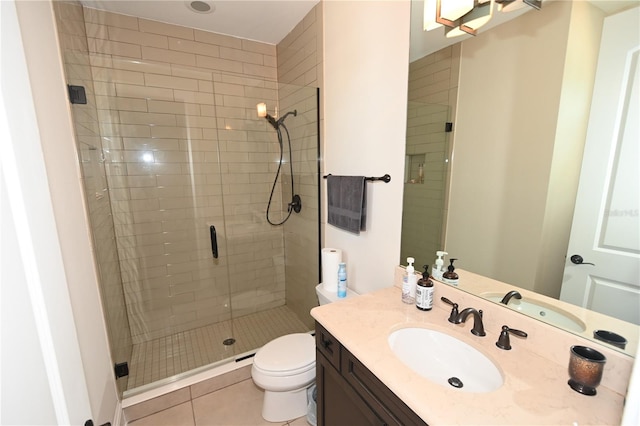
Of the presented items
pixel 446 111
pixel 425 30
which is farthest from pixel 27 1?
pixel 446 111

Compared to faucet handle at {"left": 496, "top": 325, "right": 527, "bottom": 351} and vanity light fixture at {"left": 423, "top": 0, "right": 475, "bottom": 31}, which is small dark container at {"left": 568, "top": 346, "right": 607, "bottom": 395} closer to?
faucet handle at {"left": 496, "top": 325, "right": 527, "bottom": 351}

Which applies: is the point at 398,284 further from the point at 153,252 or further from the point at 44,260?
the point at 153,252

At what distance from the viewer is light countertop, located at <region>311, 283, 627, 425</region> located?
0.71 m

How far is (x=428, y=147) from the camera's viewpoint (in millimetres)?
1370

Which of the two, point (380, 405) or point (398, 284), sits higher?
point (398, 284)

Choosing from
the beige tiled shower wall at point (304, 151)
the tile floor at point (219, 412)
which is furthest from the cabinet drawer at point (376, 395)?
the beige tiled shower wall at point (304, 151)

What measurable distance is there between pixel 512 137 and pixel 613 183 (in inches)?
13.2

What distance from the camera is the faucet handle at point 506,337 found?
96cm

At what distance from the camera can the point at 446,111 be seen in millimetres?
1277

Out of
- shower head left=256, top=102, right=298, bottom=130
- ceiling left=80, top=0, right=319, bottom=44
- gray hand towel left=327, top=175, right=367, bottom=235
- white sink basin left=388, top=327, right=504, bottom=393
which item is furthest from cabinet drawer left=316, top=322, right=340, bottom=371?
ceiling left=80, top=0, right=319, bottom=44

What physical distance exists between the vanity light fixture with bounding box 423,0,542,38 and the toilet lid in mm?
1868

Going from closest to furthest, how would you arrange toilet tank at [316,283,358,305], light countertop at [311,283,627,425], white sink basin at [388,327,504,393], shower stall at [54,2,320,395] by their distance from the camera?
1. light countertop at [311,283,627,425]
2. white sink basin at [388,327,504,393]
3. toilet tank at [316,283,358,305]
4. shower stall at [54,2,320,395]

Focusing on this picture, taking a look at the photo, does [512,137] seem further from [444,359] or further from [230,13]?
[230,13]

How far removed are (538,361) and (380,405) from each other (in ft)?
1.80
